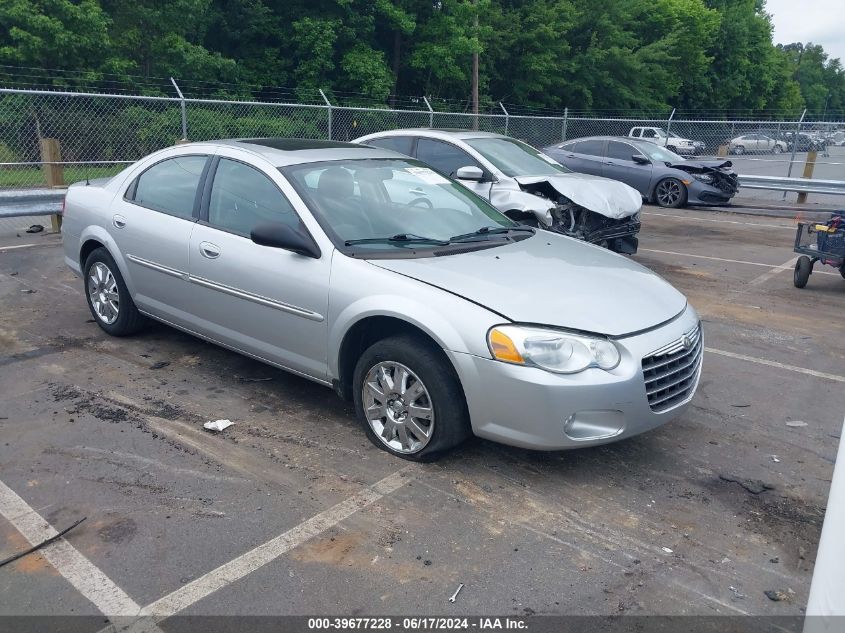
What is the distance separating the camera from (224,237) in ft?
15.8

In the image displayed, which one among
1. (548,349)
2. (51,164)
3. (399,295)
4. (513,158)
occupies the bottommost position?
(51,164)

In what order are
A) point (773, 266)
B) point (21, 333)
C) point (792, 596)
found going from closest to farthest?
point (792, 596) → point (21, 333) → point (773, 266)

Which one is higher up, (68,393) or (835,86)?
(835,86)

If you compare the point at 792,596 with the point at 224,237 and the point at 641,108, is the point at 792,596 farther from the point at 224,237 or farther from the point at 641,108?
the point at 641,108

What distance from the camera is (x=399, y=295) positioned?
155 inches

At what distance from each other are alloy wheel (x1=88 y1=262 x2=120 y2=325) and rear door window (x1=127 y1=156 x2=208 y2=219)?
659 mm

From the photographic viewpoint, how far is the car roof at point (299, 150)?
4.92 metres

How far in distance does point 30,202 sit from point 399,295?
7.71m

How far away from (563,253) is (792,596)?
2.34 m

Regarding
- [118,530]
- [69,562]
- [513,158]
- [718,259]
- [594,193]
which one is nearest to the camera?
[69,562]

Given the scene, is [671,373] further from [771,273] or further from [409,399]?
[771,273]

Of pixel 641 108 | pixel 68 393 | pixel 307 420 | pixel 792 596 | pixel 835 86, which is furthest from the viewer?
pixel 835 86

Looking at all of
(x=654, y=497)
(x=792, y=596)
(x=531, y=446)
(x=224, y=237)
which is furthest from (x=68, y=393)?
(x=792, y=596)

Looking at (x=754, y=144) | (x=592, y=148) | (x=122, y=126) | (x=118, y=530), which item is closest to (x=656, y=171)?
(x=592, y=148)
